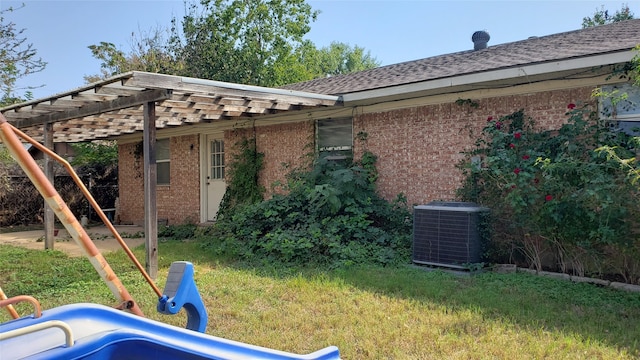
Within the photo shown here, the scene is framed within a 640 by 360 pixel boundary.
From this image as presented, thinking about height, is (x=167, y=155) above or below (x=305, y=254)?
above

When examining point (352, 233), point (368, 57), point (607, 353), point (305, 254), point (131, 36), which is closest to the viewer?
point (607, 353)

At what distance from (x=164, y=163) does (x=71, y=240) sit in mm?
3530

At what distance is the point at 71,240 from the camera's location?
36.4 ft

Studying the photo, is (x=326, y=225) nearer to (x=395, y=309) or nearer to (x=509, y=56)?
(x=395, y=309)

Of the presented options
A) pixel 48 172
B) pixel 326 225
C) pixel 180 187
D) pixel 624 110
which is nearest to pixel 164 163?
pixel 180 187

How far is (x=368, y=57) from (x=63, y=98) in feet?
139

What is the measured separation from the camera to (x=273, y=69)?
87.2 feet

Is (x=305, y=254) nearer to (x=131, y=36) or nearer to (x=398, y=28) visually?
(x=398, y=28)

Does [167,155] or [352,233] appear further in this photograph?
[167,155]

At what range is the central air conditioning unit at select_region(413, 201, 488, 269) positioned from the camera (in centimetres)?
640

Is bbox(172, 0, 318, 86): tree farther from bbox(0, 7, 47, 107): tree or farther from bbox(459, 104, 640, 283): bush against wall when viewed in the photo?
bbox(459, 104, 640, 283): bush against wall

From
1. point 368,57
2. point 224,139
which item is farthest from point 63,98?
point 368,57

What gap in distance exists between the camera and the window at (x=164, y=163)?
13.6 metres

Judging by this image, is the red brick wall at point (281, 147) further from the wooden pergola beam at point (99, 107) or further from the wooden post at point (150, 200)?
the wooden pergola beam at point (99, 107)
